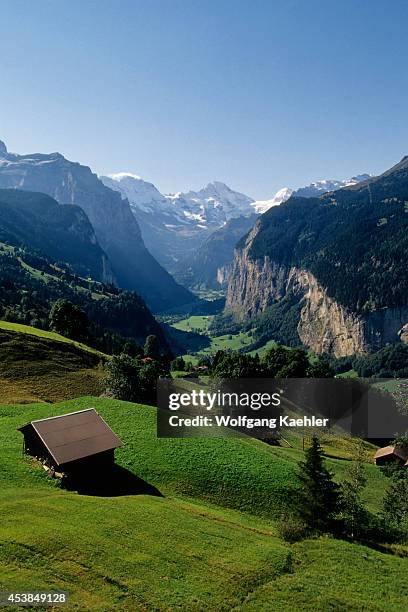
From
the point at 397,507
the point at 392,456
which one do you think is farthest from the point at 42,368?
the point at 392,456

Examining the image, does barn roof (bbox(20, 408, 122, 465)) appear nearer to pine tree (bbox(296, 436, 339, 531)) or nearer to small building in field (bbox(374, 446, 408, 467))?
pine tree (bbox(296, 436, 339, 531))

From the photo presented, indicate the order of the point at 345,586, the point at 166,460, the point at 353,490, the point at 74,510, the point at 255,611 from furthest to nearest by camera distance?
the point at 166,460, the point at 353,490, the point at 74,510, the point at 345,586, the point at 255,611

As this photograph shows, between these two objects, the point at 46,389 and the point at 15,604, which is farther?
the point at 46,389

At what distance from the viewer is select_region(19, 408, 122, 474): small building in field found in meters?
48.0

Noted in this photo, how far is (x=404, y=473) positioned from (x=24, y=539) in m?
63.8

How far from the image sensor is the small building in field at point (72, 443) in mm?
48031

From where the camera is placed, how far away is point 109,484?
4953 centimetres

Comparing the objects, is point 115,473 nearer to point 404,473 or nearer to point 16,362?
point 404,473

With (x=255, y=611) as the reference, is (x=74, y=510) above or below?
above

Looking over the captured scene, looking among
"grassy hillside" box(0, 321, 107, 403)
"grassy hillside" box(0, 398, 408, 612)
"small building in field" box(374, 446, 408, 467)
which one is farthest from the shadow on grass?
"small building in field" box(374, 446, 408, 467)

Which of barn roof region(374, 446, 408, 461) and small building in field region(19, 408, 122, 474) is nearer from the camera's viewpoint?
small building in field region(19, 408, 122, 474)

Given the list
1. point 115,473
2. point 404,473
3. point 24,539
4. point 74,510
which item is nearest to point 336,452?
point 404,473

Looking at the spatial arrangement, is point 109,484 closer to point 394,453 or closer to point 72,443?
point 72,443

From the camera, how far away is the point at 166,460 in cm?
5728
